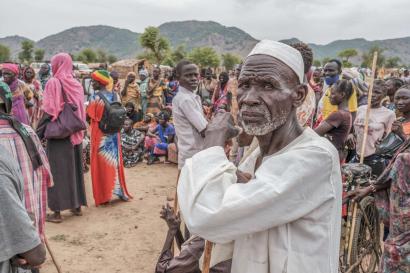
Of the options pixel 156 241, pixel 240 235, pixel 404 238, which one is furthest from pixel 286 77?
pixel 156 241

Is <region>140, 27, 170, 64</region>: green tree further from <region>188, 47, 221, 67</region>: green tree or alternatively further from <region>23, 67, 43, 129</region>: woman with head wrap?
<region>23, 67, 43, 129</region>: woman with head wrap

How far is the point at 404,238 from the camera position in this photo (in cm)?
227

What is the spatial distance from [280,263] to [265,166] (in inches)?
11.1

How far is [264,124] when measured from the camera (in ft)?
3.95

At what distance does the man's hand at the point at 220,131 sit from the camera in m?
1.25

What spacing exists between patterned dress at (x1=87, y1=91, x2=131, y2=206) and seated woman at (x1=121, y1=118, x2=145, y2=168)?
2501 millimetres

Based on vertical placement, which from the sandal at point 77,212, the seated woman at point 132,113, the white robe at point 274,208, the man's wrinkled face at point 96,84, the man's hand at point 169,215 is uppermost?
the man's wrinkled face at point 96,84

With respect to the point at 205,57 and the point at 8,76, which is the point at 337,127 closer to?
the point at 8,76

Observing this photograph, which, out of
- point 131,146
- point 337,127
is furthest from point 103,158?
point 337,127

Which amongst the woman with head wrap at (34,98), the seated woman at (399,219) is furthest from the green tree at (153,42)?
the seated woman at (399,219)

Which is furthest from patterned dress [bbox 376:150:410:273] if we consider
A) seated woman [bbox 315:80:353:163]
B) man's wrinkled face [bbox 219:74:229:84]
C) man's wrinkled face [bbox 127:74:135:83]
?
man's wrinkled face [bbox 127:74:135:83]

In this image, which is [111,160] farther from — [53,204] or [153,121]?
[153,121]

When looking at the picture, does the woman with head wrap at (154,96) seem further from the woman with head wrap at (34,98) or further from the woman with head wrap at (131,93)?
the woman with head wrap at (34,98)

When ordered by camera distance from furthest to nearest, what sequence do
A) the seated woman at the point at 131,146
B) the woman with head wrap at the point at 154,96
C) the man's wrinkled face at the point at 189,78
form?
the woman with head wrap at the point at 154,96 < the seated woman at the point at 131,146 < the man's wrinkled face at the point at 189,78
